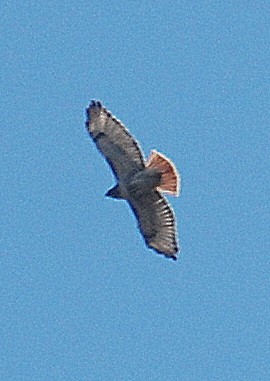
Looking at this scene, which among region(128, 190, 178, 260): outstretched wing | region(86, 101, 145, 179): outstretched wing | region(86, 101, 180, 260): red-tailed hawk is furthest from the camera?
region(128, 190, 178, 260): outstretched wing

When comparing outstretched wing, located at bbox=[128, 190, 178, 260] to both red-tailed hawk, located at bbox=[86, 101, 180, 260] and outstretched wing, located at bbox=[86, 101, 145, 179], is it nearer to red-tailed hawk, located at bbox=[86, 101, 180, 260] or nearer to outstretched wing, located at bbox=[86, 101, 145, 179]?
red-tailed hawk, located at bbox=[86, 101, 180, 260]

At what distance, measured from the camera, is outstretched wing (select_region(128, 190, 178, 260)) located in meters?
17.2

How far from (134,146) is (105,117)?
1.89 feet

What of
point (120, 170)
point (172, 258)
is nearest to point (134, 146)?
point (120, 170)

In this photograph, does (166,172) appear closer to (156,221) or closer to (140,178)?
(140,178)

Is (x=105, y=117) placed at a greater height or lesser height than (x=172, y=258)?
greater

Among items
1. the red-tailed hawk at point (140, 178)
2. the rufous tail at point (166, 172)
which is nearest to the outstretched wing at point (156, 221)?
the red-tailed hawk at point (140, 178)

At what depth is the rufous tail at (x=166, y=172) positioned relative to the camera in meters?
16.6

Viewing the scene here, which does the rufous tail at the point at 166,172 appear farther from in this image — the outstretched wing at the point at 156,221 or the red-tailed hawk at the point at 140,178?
the outstretched wing at the point at 156,221

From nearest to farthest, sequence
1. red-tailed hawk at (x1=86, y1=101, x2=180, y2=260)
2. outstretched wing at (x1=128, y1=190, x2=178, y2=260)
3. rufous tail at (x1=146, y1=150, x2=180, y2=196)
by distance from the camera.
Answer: rufous tail at (x1=146, y1=150, x2=180, y2=196)
red-tailed hawk at (x1=86, y1=101, x2=180, y2=260)
outstretched wing at (x1=128, y1=190, x2=178, y2=260)

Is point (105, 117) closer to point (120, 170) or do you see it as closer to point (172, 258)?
point (120, 170)

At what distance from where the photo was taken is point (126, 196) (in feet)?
56.3

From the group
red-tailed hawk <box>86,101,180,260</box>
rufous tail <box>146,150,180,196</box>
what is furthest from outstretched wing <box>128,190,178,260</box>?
rufous tail <box>146,150,180,196</box>

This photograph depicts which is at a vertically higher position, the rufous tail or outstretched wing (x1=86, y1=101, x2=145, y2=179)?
outstretched wing (x1=86, y1=101, x2=145, y2=179)
